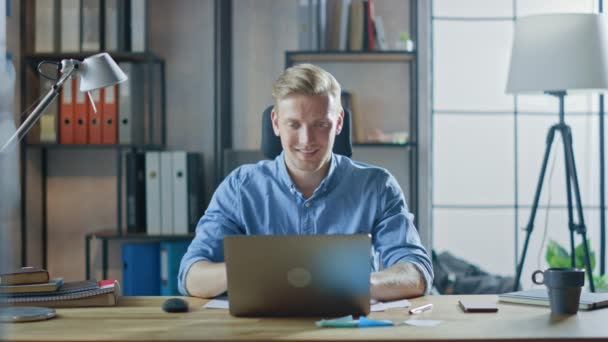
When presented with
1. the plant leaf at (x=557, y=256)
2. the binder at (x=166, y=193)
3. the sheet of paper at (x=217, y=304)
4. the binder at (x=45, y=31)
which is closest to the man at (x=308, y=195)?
the sheet of paper at (x=217, y=304)

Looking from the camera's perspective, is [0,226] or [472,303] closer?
[0,226]

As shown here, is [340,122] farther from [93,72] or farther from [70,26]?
[70,26]

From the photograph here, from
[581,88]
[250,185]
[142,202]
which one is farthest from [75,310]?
[581,88]

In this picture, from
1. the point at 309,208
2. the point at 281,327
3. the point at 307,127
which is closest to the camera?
the point at 281,327

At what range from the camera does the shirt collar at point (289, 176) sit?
2.12m

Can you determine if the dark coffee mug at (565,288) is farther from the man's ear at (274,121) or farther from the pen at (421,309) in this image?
the man's ear at (274,121)

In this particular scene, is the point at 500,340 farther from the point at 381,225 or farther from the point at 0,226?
the point at 0,226

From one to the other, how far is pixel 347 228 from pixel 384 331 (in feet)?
2.30

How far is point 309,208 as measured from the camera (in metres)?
2.12

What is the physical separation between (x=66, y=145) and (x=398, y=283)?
222 cm

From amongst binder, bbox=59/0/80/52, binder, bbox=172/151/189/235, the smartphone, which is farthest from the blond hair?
binder, bbox=59/0/80/52

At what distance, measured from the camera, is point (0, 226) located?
646 mm

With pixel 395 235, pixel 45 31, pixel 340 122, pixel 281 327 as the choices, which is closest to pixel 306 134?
pixel 340 122

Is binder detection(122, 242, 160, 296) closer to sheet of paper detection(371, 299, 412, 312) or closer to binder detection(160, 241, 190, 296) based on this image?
binder detection(160, 241, 190, 296)
